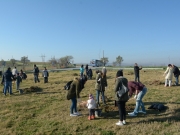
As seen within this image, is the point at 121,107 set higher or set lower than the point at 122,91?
lower

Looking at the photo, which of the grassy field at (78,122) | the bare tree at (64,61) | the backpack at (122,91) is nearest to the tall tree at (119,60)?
the bare tree at (64,61)

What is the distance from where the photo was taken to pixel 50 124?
719 centimetres

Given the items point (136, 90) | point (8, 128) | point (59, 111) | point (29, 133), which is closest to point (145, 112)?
point (136, 90)

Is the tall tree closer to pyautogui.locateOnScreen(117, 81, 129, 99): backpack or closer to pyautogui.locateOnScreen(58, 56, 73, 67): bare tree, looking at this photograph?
pyautogui.locateOnScreen(58, 56, 73, 67): bare tree

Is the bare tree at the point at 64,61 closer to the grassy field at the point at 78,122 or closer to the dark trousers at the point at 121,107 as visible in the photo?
the grassy field at the point at 78,122

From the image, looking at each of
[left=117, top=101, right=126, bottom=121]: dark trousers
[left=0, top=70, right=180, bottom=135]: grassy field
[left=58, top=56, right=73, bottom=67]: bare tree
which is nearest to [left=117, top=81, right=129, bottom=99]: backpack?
[left=117, top=101, right=126, bottom=121]: dark trousers

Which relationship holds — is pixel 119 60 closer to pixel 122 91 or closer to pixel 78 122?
pixel 78 122

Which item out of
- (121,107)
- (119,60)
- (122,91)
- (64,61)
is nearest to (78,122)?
(121,107)

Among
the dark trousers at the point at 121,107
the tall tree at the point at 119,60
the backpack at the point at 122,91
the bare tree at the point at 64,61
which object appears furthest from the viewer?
the tall tree at the point at 119,60

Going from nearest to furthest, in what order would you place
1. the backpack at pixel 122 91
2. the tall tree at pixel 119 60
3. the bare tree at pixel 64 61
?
the backpack at pixel 122 91 < the bare tree at pixel 64 61 < the tall tree at pixel 119 60

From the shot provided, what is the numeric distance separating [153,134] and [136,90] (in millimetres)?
1715

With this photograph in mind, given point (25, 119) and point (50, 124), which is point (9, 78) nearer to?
point (25, 119)

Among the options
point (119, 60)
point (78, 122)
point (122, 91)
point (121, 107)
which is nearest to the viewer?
point (122, 91)

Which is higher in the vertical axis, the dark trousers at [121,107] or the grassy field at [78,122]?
the dark trousers at [121,107]
